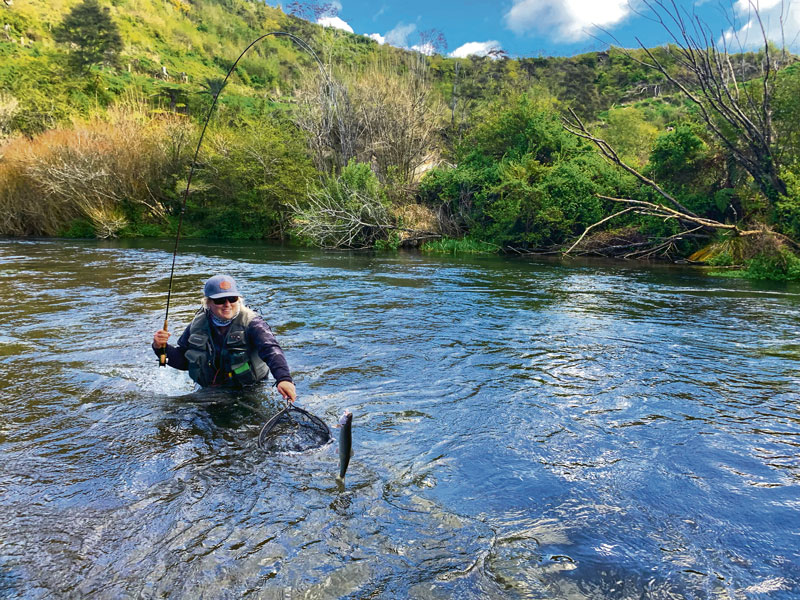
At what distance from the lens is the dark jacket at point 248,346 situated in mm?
5391

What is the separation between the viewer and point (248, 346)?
591 cm

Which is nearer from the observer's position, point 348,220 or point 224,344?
point 224,344

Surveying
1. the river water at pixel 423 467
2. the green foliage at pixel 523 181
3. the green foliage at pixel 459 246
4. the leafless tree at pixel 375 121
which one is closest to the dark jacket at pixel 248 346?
the river water at pixel 423 467

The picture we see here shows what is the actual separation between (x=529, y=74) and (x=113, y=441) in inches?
3043

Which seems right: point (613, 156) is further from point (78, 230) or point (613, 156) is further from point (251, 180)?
point (78, 230)

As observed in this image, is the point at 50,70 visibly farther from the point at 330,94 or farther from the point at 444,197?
the point at 444,197

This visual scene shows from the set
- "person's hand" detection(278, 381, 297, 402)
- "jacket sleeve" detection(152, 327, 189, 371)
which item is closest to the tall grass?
"jacket sleeve" detection(152, 327, 189, 371)

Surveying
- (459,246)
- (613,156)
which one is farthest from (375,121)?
(613,156)

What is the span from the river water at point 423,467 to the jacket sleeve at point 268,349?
0.68 m

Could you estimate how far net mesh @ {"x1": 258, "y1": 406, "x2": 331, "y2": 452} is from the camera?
5.03 metres

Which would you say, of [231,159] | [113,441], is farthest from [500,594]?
[231,159]

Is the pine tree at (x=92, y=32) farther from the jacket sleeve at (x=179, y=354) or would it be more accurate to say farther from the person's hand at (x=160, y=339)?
the person's hand at (x=160, y=339)

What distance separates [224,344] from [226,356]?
16 cm

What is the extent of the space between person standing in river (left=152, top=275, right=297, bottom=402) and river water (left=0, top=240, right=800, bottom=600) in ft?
0.98
